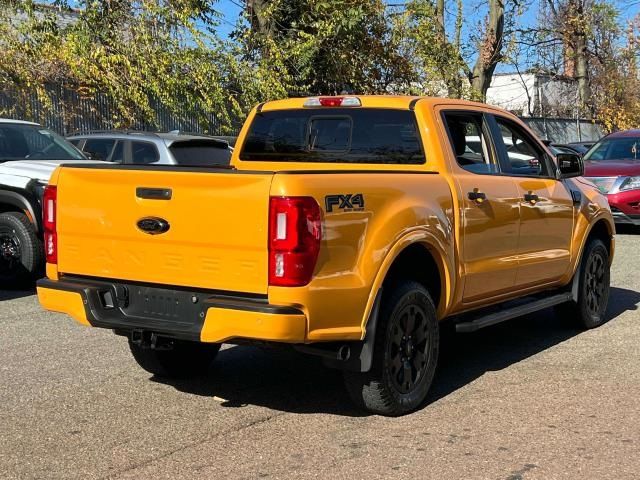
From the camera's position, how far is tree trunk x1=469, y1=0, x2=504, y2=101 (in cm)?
2708

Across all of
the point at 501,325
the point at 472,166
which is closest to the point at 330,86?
the point at 501,325

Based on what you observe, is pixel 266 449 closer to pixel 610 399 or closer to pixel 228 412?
pixel 228 412

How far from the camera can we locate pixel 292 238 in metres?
4.32

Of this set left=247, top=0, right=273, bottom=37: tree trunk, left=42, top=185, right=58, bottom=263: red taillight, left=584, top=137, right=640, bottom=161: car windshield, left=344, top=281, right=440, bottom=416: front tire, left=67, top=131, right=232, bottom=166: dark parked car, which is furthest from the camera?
left=247, top=0, right=273, bottom=37: tree trunk

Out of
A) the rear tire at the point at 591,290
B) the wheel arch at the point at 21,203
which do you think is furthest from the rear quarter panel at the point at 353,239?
the wheel arch at the point at 21,203

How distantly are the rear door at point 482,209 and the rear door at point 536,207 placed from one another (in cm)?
14

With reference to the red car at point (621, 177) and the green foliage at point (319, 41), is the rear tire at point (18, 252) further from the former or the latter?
the green foliage at point (319, 41)

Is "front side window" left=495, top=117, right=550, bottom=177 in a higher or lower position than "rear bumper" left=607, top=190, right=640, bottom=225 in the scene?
higher

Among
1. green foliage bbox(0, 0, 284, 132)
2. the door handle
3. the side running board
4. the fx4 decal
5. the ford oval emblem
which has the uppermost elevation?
green foliage bbox(0, 0, 284, 132)

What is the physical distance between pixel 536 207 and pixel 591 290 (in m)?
1.59

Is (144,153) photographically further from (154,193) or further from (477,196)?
(154,193)

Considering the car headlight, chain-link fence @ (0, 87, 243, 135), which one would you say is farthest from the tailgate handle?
chain-link fence @ (0, 87, 243, 135)

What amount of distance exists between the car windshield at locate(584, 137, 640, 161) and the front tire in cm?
1195

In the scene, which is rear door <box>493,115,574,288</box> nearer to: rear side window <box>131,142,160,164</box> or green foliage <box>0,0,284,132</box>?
rear side window <box>131,142,160,164</box>
